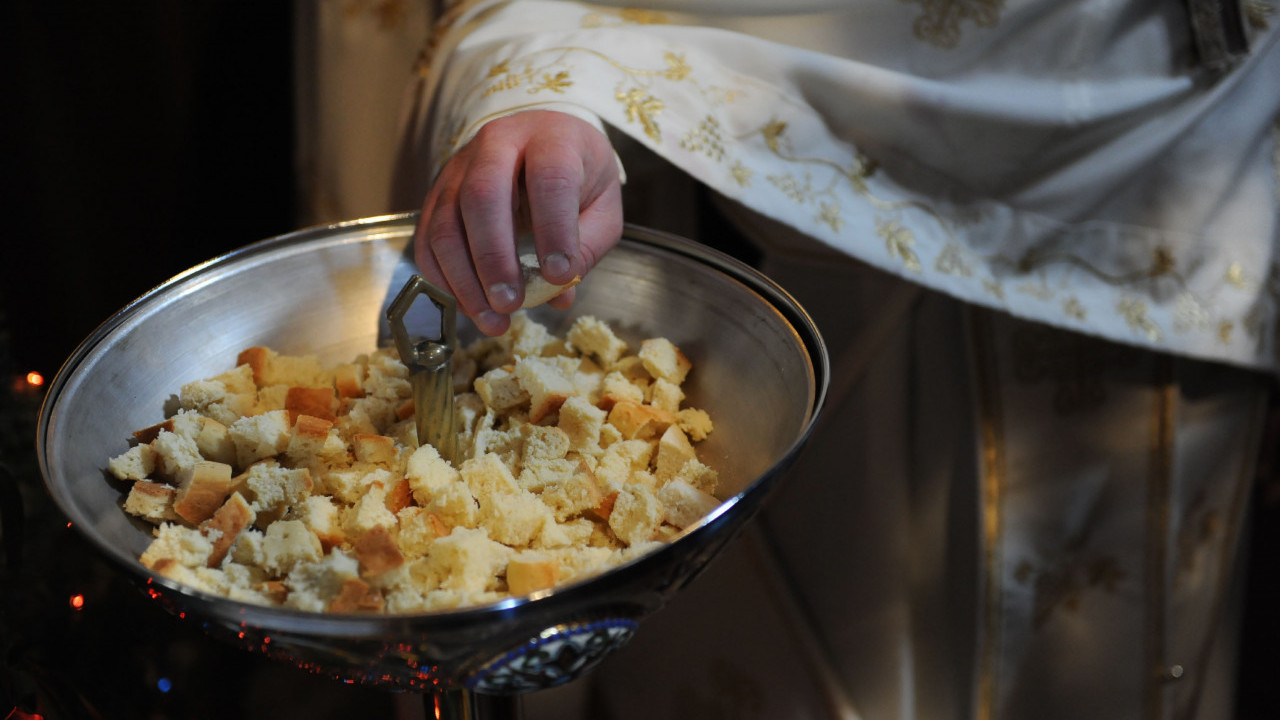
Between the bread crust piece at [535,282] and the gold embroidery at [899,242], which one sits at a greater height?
the bread crust piece at [535,282]

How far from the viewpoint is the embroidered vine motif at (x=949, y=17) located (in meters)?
0.67

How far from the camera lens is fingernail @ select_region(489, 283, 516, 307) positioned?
425 mm

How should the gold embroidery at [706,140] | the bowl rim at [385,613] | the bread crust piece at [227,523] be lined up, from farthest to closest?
the gold embroidery at [706,140]
the bread crust piece at [227,523]
the bowl rim at [385,613]

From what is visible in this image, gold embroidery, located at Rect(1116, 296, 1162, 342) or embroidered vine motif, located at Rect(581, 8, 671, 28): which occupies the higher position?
embroidered vine motif, located at Rect(581, 8, 671, 28)

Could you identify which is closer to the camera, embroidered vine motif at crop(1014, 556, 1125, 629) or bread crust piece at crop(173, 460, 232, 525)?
bread crust piece at crop(173, 460, 232, 525)

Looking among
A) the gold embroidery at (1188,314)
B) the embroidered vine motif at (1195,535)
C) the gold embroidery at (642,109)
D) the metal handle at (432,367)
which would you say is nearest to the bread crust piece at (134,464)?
the metal handle at (432,367)

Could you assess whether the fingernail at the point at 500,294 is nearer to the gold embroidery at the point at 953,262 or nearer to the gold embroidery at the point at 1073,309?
the gold embroidery at the point at 953,262

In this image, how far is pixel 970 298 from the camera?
67 cm

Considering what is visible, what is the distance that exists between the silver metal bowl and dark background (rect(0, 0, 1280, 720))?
0.57 m

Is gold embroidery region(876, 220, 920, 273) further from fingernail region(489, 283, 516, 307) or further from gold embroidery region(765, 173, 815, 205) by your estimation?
fingernail region(489, 283, 516, 307)

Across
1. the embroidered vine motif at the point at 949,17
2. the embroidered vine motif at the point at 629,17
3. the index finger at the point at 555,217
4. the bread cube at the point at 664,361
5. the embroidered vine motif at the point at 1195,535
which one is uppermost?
the embroidered vine motif at the point at 949,17

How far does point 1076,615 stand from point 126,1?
1.31 meters

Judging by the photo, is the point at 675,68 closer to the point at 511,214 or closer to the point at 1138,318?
the point at 511,214

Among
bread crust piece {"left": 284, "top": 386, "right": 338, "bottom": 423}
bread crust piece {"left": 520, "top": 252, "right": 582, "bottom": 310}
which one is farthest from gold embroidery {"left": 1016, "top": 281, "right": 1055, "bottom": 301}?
bread crust piece {"left": 284, "top": 386, "right": 338, "bottom": 423}
